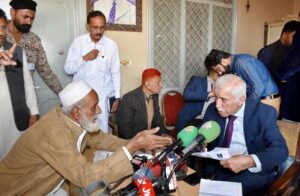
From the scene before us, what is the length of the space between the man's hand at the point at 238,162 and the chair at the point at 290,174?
0.17 metres

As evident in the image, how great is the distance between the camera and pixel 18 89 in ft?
7.55

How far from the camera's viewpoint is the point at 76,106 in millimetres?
1573

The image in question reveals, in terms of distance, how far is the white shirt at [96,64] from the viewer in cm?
294

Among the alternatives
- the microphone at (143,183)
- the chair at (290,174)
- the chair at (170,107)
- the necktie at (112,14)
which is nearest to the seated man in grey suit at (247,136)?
the chair at (290,174)

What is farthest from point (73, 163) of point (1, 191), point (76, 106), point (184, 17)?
point (184, 17)

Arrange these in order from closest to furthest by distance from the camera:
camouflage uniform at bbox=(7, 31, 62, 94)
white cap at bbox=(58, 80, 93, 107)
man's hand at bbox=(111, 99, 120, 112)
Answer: white cap at bbox=(58, 80, 93, 107) → camouflage uniform at bbox=(7, 31, 62, 94) → man's hand at bbox=(111, 99, 120, 112)

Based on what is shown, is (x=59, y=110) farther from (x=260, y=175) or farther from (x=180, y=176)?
(x=260, y=175)

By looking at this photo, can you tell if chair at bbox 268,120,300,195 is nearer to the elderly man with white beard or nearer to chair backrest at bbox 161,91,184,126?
the elderly man with white beard

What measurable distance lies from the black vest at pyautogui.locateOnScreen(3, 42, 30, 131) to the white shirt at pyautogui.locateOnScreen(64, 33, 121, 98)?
0.66 meters

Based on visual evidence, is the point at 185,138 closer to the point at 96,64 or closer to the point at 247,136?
the point at 247,136

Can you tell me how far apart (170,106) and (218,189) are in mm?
2360

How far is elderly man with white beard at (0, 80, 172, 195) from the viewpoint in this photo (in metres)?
1.35

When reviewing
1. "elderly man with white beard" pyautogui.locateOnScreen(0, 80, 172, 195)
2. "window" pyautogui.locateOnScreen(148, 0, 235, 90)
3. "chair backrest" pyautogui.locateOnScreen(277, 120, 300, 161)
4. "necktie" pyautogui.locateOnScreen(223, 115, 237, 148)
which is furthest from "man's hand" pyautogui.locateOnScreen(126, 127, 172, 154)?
"window" pyautogui.locateOnScreen(148, 0, 235, 90)

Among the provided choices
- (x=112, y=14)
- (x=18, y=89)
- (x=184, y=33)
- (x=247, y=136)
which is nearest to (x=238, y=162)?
(x=247, y=136)
